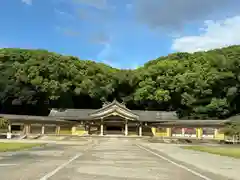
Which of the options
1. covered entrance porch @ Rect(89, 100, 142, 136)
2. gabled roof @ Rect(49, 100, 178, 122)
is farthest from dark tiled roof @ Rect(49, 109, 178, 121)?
covered entrance porch @ Rect(89, 100, 142, 136)

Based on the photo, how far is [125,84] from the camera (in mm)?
75750

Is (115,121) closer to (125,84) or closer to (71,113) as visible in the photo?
(71,113)

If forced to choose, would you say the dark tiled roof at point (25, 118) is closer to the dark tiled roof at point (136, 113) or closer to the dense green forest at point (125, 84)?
the dark tiled roof at point (136, 113)

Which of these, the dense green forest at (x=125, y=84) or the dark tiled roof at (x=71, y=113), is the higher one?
the dense green forest at (x=125, y=84)

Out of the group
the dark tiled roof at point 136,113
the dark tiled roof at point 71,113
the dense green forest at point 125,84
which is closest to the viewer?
the dark tiled roof at point 136,113

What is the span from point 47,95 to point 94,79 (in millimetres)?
9993

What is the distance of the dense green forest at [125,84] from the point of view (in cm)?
6662

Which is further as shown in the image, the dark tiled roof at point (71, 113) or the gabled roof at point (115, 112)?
the dark tiled roof at point (71, 113)

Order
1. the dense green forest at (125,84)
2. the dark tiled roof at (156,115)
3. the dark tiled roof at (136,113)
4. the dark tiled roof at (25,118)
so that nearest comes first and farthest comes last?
the dark tiled roof at (25,118), the dark tiled roof at (156,115), the dark tiled roof at (136,113), the dense green forest at (125,84)

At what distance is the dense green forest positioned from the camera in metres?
66.6

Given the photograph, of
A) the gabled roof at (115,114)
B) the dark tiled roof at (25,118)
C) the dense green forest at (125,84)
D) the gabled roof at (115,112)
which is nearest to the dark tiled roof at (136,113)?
the gabled roof at (115,114)

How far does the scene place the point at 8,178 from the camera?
381 inches

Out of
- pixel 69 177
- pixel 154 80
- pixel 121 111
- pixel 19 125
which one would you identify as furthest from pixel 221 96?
pixel 69 177

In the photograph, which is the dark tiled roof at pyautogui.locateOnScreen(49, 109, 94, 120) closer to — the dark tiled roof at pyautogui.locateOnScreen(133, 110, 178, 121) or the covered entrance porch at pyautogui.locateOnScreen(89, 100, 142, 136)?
the covered entrance porch at pyautogui.locateOnScreen(89, 100, 142, 136)
